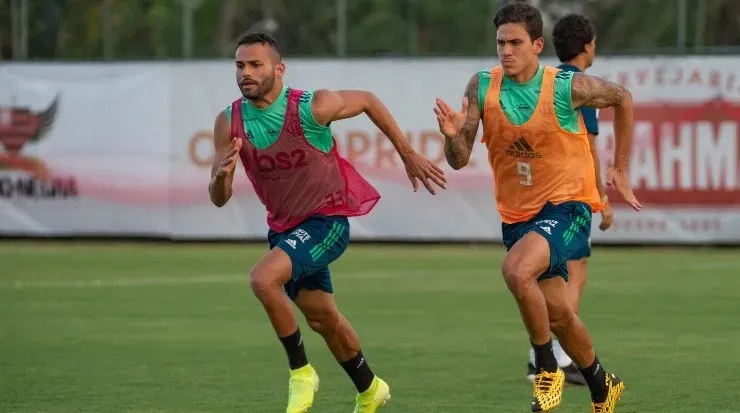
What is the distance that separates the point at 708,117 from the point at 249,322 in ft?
31.5

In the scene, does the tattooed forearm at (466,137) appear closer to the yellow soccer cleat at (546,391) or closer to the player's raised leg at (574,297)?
the yellow soccer cleat at (546,391)

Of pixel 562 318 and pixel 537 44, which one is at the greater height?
pixel 537 44

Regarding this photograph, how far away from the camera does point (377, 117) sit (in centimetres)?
939

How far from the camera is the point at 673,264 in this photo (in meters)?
20.2

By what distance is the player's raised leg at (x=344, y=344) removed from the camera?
9203 millimetres

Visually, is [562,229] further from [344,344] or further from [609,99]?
[344,344]

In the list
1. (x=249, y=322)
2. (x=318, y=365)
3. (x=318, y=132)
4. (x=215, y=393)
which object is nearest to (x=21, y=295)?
(x=249, y=322)

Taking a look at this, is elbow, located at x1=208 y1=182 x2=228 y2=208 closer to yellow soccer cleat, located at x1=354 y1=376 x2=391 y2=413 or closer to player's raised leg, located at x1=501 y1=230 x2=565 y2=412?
yellow soccer cleat, located at x1=354 y1=376 x2=391 y2=413

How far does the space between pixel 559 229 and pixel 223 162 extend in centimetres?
192

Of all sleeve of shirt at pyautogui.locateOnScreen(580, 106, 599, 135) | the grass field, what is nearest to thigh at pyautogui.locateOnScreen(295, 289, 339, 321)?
the grass field

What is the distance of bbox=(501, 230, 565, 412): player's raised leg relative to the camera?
8766 mm

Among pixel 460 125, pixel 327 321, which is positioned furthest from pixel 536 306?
pixel 327 321

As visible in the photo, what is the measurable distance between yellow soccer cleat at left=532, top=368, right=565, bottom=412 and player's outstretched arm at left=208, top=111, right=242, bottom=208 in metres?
1.98

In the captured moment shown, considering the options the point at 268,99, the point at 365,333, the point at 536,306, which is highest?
the point at 268,99
